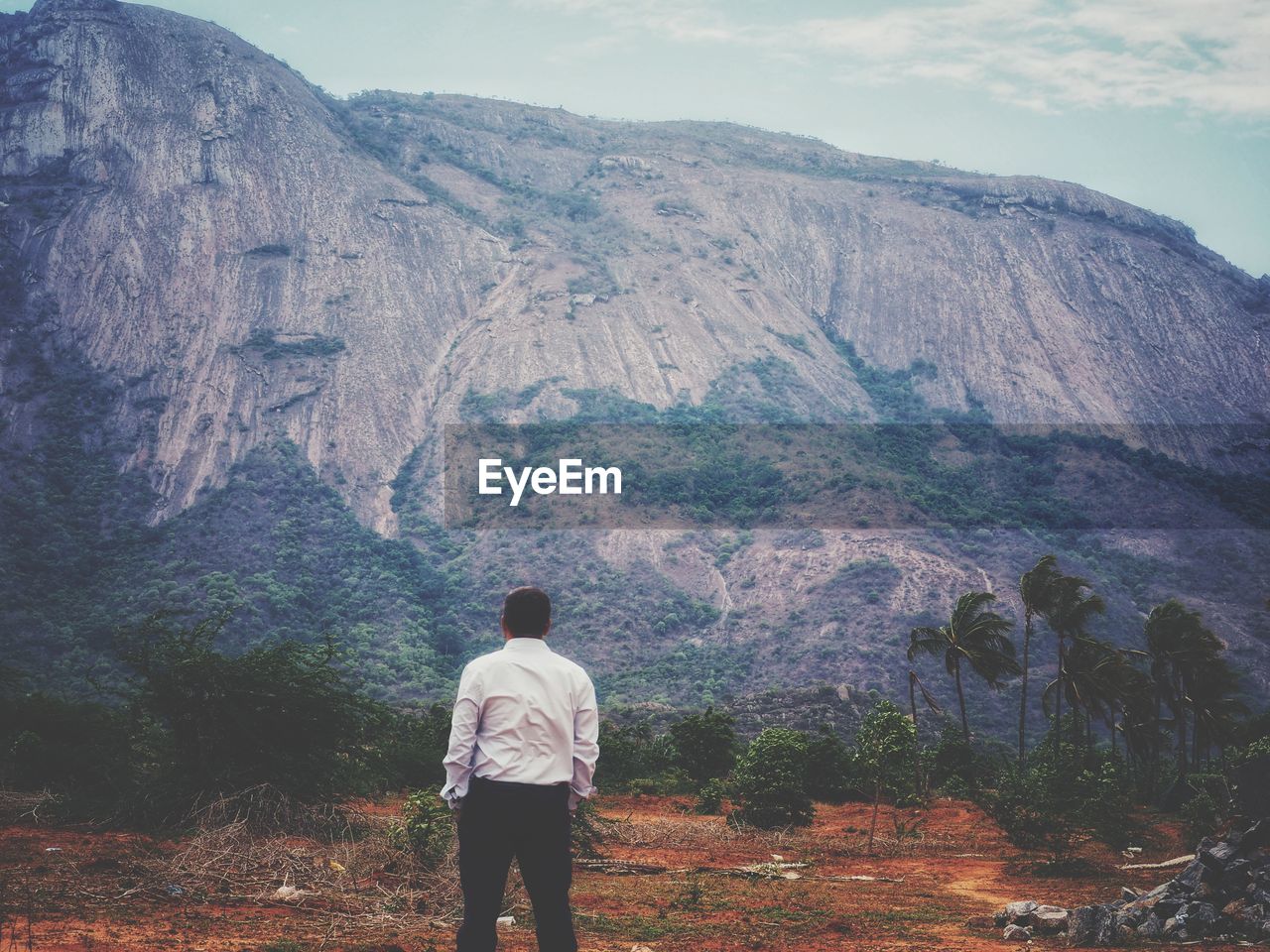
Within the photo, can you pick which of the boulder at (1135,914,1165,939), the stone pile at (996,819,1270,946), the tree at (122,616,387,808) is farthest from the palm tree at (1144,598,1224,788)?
the tree at (122,616,387,808)

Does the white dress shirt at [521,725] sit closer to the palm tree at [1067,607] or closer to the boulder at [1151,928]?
the boulder at [1151,928]

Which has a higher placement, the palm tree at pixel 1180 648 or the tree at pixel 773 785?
the palm tree at pixel 1180 648

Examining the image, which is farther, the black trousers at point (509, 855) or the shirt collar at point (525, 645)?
the shirt collar at point (525, 645)

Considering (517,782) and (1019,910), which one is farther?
(1019,910)

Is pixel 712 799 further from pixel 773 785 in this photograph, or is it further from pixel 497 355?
pixel 497 355

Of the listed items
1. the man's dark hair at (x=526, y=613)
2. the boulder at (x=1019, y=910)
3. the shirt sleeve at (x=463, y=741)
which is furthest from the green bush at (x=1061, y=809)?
the shirt sleeve at (x=463, y=741)

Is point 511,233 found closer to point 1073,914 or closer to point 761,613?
point 761,613

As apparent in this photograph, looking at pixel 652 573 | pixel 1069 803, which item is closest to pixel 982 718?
pixel 652 573

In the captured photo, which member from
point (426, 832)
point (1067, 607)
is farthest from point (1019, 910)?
point (1067, 607)
